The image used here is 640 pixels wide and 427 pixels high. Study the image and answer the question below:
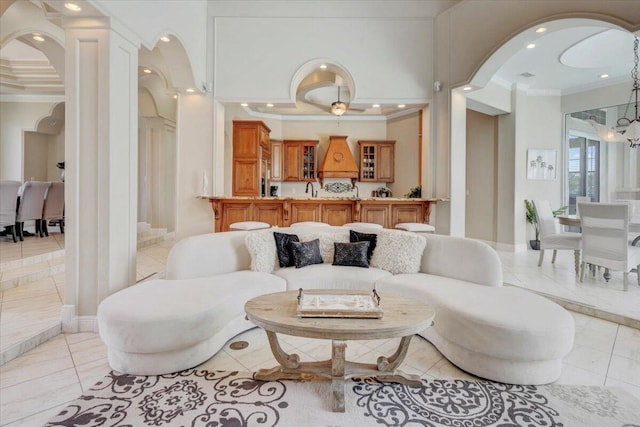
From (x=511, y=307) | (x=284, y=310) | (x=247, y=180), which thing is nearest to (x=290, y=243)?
(x=284, y=310)

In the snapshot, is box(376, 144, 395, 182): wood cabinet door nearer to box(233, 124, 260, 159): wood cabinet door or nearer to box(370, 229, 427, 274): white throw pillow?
box(233, 124, 260, 159): wood cabinet door

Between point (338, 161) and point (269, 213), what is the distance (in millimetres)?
3660

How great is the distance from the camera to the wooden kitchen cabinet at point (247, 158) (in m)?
6.85

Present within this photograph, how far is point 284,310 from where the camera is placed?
6.29 feet

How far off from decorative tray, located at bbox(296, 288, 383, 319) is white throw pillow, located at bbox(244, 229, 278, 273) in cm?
100

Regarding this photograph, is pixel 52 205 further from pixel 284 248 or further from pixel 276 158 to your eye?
pixel 284 248

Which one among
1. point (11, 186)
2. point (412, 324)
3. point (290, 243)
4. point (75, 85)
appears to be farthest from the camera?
point (11, 186)

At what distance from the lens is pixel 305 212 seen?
5055 millimetres

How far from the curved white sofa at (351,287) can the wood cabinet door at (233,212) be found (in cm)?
174

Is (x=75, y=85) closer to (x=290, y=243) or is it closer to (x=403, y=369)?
(x=290, y=243)

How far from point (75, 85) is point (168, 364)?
96.3 inches

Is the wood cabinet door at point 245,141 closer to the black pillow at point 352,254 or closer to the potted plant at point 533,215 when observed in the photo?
the black pillow at point 352,254

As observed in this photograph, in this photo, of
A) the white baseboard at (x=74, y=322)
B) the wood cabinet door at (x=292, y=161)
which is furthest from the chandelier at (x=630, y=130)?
the white baseboard at (x=74, y=322)

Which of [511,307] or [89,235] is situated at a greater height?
[89,235]
